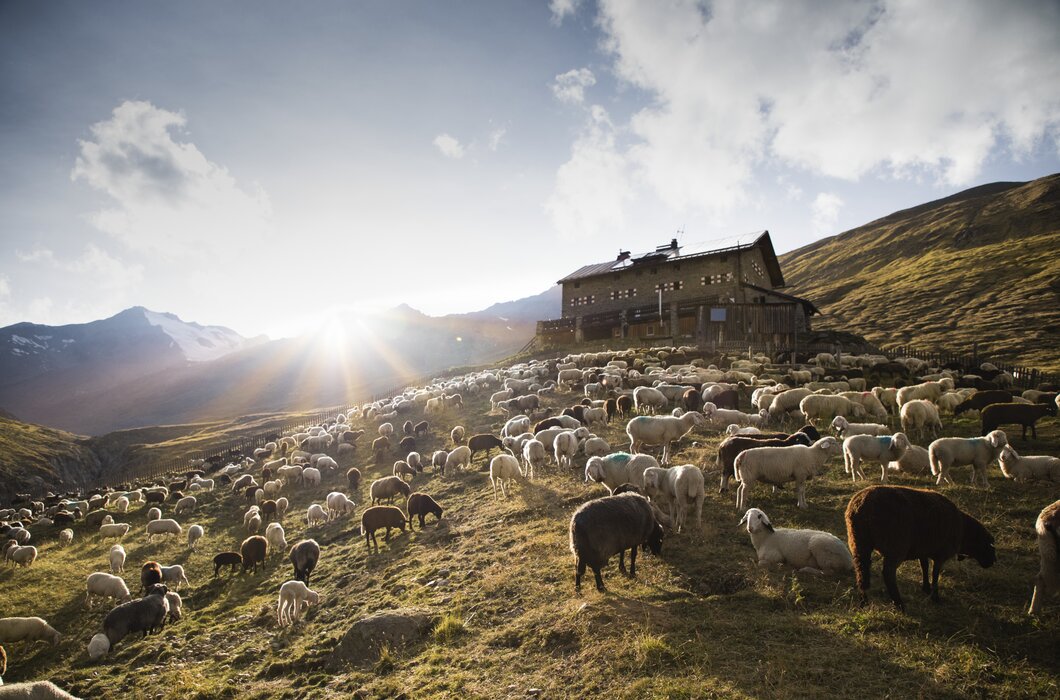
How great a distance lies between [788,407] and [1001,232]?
450ft

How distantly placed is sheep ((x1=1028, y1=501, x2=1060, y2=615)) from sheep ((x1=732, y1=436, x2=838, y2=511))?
13.0 feet

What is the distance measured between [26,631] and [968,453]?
70.9 feet

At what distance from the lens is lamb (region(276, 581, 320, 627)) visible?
10555 mm

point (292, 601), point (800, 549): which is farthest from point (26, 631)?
point (800, 549)

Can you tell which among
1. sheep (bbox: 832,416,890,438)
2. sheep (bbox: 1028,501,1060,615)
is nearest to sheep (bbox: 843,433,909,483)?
sheep (bbox: 832,416,890,438)

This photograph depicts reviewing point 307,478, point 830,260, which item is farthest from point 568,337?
point 830,260

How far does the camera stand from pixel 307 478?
24000 millimetres

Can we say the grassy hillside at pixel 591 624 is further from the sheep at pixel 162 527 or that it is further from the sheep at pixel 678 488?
the sheep at pixel 162 527

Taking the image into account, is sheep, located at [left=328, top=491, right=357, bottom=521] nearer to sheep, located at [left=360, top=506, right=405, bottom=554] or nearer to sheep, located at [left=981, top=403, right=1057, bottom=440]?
sheep, located at [left=360, top=506, right=405, bottom=554]

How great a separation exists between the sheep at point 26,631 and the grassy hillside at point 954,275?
59.6 meters

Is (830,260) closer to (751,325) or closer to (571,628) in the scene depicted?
(751,325)

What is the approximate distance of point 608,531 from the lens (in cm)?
804

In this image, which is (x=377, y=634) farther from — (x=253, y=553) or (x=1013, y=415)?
(x=1013, y=415)

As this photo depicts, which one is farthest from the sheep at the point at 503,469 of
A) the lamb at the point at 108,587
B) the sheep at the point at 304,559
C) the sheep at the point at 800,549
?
the lamb at the point at 108,587
